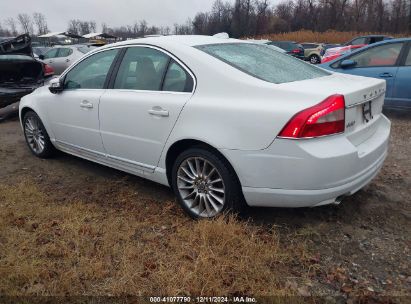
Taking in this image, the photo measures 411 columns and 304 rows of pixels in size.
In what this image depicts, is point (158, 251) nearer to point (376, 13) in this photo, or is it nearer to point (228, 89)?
point (228, 89)

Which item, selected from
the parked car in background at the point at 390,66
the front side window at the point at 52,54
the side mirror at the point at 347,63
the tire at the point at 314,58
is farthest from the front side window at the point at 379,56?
the tire at the point at 314,58

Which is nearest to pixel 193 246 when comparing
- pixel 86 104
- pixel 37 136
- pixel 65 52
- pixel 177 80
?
pixel 177 80

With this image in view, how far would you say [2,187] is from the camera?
4031mm

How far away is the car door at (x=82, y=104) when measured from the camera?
3.90 m

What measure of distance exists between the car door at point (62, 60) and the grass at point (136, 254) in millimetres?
12248

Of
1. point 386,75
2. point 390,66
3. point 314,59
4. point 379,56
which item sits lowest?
point 314,59

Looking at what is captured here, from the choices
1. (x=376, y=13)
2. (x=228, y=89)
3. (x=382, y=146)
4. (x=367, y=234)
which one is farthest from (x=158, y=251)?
(x=376, y=13)

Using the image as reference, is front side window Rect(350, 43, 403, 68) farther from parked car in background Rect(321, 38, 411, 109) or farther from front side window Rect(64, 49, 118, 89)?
front side window Rect(64, 49, 118, 89)

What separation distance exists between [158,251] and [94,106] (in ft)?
5.88

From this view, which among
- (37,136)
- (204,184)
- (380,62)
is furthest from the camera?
(380,62)

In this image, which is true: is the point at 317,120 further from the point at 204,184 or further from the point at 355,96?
the point at 204,184

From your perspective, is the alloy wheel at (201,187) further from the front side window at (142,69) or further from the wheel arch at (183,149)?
the front side window at (142,69)

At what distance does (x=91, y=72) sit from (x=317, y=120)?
8.70ft

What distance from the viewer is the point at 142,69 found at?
356cm
